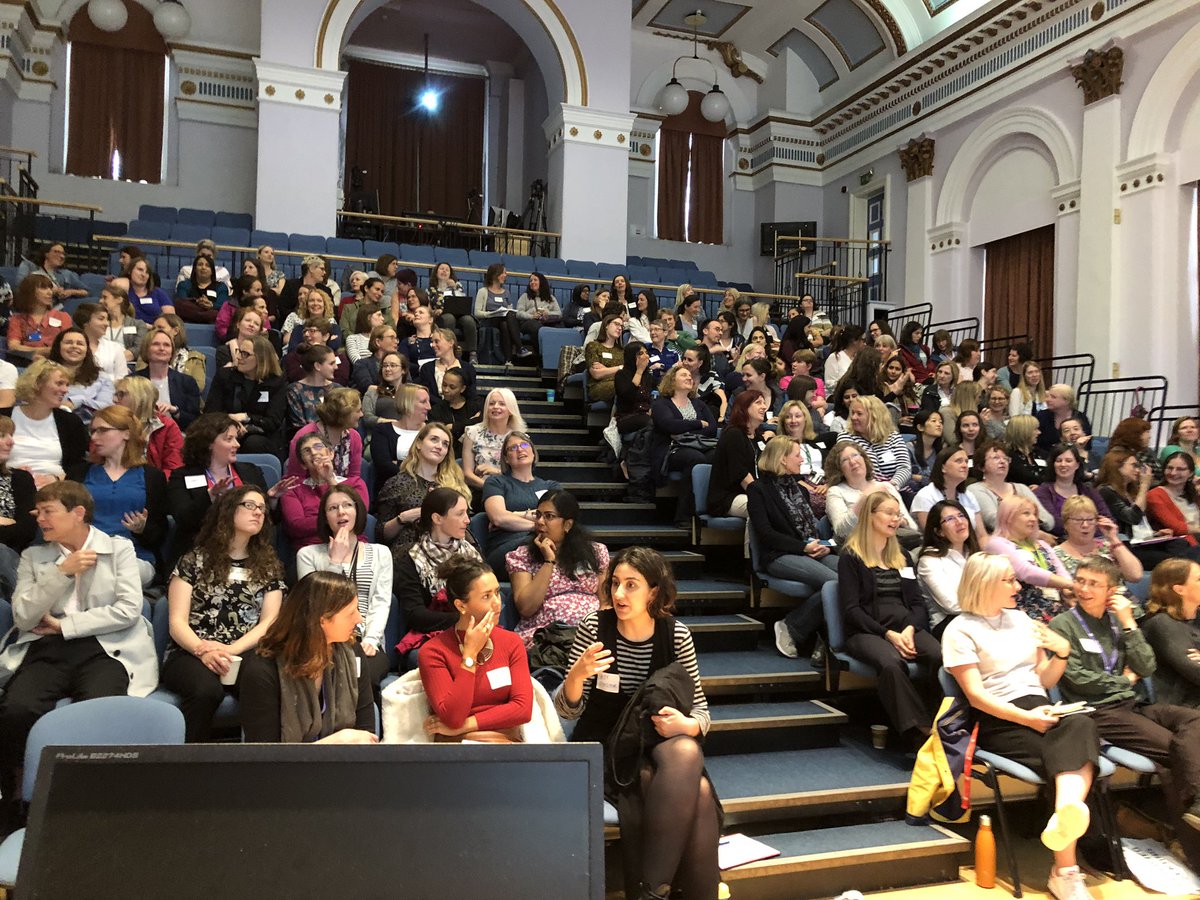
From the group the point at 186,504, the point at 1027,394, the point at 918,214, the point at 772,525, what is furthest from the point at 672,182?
the point at 186,504

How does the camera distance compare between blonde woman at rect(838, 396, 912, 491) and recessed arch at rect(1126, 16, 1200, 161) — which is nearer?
blonde woman at rect(838, 396, 912, 491)

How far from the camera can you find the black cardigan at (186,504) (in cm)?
368

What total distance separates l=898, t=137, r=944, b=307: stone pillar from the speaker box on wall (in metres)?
A: 1.57

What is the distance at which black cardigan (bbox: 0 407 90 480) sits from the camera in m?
3.97

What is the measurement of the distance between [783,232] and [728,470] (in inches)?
360

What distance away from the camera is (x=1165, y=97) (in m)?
8.34

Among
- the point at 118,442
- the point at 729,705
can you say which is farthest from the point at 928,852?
the point at 118,442

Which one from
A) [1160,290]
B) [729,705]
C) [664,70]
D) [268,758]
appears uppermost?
[664,70]

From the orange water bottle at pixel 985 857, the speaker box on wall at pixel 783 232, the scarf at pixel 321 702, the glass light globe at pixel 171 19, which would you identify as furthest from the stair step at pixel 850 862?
the glass light globe at pixel 171 19

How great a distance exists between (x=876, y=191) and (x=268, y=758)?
→ 1317cm

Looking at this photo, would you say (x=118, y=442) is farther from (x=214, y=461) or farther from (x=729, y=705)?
(x=729, y=705)

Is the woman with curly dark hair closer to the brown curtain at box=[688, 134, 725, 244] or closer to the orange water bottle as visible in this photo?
the orange water bottle

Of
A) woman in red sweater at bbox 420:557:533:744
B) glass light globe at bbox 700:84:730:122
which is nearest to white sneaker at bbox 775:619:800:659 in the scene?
woman in red sweater at bbox 420:557:533:744

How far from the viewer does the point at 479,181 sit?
14.5 meters
